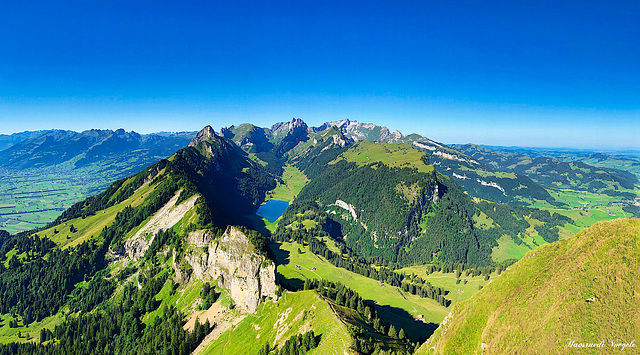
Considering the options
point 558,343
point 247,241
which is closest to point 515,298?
point 558,343

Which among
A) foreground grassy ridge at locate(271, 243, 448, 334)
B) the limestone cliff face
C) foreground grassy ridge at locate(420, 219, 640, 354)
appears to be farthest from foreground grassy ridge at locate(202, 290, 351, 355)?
foreground grassy ridge at locate(271, 243, 448, 334)

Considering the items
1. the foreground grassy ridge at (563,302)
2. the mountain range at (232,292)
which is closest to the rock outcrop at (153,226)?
the mountain range at (232,292)

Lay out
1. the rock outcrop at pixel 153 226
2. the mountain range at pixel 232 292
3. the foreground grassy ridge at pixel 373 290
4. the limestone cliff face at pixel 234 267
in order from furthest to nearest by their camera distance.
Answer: the rock outcrop at pixel 153 226 < the foreground grassy ridge at pixel 373 290 < the limestone cliff face at pixel 234 267 < the mountain range at pixel 232 292

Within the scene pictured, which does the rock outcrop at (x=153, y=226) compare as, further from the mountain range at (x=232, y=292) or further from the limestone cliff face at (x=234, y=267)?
the limestone cliff face at (x=234, y=267)

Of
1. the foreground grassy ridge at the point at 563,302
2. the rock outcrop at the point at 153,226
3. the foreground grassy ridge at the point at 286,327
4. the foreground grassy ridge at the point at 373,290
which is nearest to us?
the foreground grassy ridge at the point at 563,302

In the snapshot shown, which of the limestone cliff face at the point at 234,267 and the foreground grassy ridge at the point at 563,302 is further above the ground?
the foreground grassy ridge at the point at 563,302

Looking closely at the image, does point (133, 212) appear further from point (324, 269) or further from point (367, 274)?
point (367, 274)

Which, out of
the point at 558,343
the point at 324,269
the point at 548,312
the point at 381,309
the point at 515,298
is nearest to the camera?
the point at 558,343
